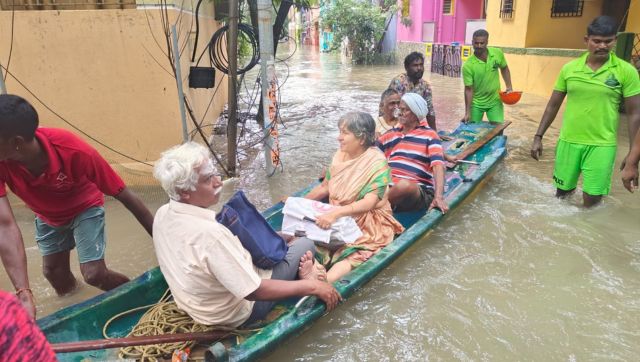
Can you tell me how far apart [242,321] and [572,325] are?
7.34ft

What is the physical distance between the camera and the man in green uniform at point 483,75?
19.7 ft

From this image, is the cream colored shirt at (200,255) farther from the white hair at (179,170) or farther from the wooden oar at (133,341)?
the wooden oar at (133,341)

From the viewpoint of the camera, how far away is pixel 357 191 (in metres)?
3.15

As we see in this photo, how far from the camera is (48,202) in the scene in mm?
2695

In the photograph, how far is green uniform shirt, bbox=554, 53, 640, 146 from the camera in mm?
3830

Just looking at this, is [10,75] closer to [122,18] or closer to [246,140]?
[122,18]

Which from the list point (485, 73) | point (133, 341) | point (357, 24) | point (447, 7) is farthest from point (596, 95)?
point (357, 24)

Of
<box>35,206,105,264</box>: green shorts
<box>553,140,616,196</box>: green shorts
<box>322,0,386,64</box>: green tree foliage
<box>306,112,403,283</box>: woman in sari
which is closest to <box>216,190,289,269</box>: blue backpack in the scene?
<box>306,112,403,283</box>: woman in sari

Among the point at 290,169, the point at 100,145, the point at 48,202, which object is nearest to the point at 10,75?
the point at 100,145

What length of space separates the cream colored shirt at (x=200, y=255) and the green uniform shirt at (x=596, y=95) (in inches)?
138

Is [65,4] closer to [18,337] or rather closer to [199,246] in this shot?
[199,246]

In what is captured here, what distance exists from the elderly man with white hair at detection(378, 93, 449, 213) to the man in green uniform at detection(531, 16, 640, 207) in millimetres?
1368

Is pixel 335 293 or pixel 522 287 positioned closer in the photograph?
pixel 335 293

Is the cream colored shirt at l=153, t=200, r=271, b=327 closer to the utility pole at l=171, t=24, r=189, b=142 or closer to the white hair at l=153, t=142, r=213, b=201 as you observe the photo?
the white hair at l=153, t=142, r=213, b=201
